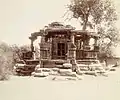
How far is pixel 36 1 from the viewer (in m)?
3.35

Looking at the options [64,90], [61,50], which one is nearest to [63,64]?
[61,50]

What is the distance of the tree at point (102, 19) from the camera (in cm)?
340

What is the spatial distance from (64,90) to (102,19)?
3.81 ft

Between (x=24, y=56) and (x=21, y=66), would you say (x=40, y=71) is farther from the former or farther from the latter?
(x=24, y=56)

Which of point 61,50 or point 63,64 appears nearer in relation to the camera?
point 63,64

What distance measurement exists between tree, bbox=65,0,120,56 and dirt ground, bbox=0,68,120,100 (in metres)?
0.49

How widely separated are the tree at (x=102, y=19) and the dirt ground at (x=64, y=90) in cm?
49

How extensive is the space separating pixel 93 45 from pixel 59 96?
132 cm

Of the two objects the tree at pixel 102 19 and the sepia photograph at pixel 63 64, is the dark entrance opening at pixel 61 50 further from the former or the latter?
the tree at pixel 102 19

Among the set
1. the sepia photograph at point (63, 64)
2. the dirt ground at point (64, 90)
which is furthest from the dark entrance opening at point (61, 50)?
the dirt ground at point (64, 90)

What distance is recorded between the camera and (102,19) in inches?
145

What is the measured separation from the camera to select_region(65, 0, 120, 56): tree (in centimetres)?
340

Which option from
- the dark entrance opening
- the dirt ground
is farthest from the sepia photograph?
the dark entrance opening

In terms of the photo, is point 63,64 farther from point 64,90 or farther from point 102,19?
point 64,90
